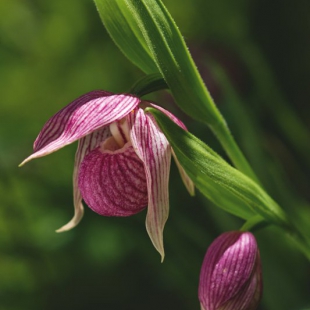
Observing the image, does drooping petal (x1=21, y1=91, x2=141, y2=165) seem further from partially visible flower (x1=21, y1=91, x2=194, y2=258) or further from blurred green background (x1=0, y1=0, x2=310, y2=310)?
blurred green background (x1=0, y1=0, x2=310, y2=310)

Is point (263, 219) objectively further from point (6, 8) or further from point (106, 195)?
point (6, 8)

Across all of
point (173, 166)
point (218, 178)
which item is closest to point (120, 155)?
point (218, 178)

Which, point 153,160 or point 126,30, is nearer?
point 153,160

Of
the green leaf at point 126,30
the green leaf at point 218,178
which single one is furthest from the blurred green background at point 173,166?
the green leaf at point 126,30

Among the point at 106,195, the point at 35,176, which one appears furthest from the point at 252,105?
the point at 106,195

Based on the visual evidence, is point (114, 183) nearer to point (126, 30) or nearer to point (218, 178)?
point (218, 178)

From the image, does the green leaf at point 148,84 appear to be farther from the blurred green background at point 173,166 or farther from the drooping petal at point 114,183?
the blurred green background at point 173,166
